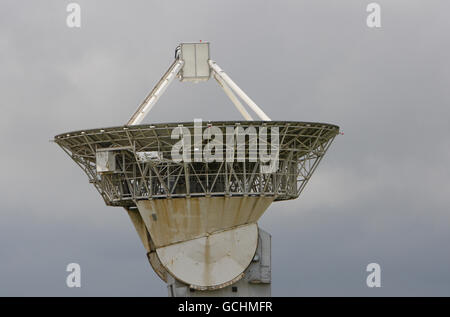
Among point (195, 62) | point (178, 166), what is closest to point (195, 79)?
point (195, 62)

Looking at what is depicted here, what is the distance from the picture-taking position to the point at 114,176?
9031 cm

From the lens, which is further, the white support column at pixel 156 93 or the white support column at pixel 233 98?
the white support column at pixel 233 98

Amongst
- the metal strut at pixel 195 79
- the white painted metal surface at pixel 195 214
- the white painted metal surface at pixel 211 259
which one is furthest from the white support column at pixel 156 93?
the white painted metal surface at pixel 211 259

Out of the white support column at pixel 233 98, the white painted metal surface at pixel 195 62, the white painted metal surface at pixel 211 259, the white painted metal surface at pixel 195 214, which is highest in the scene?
the white painted metal surface at pixel 195 62

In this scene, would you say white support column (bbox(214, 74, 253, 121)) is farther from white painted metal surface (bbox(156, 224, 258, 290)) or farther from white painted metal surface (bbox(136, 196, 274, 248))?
white painted metal surface (bbox(156, 224, 258, 290))

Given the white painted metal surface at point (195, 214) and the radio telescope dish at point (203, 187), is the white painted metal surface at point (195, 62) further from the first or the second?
the white painted metal surface at point (195, 214)

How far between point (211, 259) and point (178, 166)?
7727mm

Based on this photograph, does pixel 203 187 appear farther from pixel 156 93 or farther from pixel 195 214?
pixel 156 93

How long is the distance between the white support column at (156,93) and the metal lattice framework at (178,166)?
4059mm

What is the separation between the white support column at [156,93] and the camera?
9131cm

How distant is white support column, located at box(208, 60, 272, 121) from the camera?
90.1 meters

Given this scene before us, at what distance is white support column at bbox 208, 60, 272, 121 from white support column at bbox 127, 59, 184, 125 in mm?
2935

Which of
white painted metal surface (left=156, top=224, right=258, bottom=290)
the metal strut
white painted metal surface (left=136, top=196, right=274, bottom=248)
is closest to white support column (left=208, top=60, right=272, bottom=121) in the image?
the metal strut

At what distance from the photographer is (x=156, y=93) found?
93562mm
